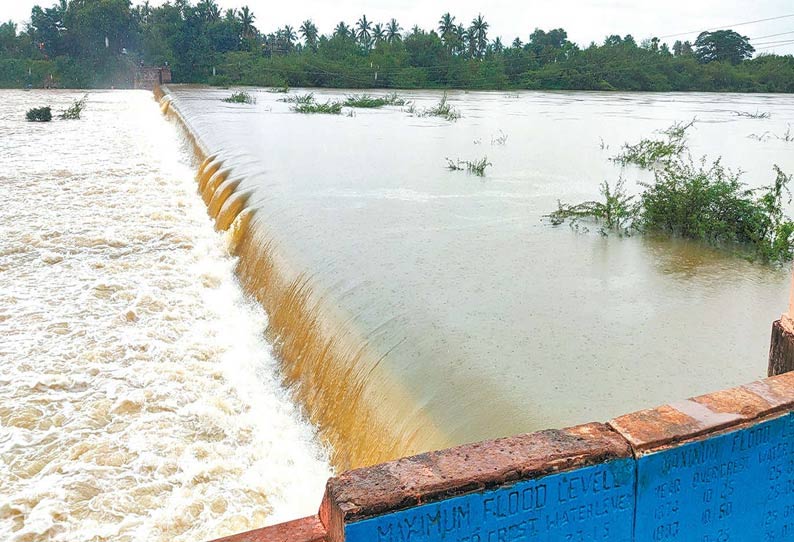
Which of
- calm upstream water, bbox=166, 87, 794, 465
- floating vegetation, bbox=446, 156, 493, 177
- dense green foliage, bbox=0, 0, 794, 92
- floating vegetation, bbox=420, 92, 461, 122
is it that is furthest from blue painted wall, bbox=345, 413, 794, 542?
dense green foliage, bbox=0, 0, 794, 92

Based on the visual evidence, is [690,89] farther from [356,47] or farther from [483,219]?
[483,219]

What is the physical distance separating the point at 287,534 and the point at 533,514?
22.0 inches

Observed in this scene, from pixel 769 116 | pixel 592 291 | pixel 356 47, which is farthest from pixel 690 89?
pixel 592 291

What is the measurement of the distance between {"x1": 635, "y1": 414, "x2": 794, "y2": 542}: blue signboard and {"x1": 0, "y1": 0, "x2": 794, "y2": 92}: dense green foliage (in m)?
37.4

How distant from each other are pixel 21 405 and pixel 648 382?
11.4ft

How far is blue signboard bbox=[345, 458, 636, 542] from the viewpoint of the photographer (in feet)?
4.99

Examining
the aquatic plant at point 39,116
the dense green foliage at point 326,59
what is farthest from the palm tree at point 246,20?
the aquatic plant at point 39,116

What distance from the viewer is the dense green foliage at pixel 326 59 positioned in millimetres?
41469

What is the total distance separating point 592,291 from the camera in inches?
190

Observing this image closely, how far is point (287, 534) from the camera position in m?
1.62

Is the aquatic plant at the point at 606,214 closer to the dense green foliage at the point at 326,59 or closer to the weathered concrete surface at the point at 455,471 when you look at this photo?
the weathered concrete surface at the point at 455,471

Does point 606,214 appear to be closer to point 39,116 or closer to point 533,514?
point 533,514

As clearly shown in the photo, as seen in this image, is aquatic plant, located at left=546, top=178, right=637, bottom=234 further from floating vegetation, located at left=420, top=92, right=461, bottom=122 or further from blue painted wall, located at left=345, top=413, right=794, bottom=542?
floating vegetation, located at left=420, top=92, right=461, bottom=122

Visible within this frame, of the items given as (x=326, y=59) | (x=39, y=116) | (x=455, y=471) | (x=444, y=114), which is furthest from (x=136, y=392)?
(x=326, y=59)
